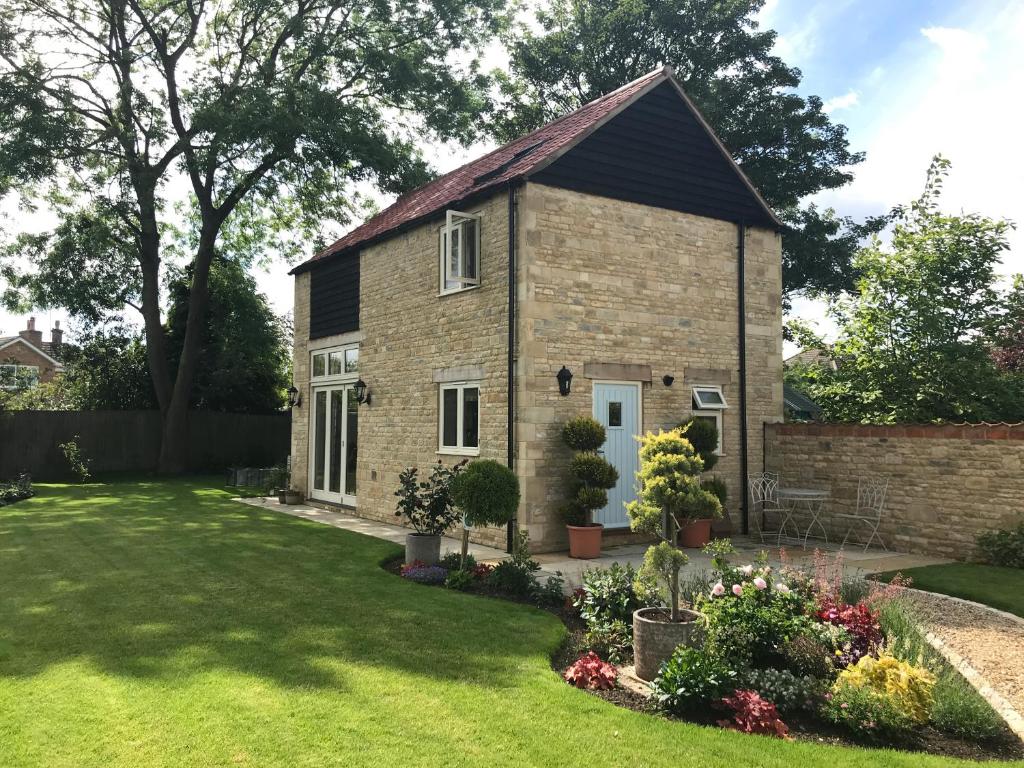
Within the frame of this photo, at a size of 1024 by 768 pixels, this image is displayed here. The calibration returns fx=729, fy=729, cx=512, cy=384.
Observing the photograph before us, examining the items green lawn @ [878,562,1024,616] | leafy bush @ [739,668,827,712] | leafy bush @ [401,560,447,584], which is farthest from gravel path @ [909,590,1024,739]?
leafy bush @ [401,560,447,584]

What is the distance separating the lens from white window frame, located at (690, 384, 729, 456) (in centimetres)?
1248

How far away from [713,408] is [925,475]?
133 inches

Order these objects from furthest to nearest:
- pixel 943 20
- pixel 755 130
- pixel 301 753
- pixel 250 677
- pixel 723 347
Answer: pixel 755 130, pixel 723 347, pixel 943 20, pixel 250 677, pixel 301 753

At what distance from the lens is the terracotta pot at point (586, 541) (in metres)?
10.3

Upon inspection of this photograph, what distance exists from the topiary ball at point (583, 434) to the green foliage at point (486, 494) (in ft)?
5.98

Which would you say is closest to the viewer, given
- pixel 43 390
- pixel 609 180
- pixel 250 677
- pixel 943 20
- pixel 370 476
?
pixel 250 677

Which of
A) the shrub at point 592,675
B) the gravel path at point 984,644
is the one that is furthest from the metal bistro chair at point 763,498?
the shrub at point 592,675

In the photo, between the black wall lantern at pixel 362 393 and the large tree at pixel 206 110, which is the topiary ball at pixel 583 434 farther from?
the large tree at pixel 206 110

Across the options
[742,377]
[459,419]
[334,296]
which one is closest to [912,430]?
[742,377]

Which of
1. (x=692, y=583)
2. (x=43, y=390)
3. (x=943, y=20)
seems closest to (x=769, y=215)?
(x=943, y=20)

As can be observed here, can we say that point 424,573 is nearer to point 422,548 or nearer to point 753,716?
point 422,548

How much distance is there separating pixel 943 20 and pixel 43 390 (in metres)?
31.4

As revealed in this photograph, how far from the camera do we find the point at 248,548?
10.8m

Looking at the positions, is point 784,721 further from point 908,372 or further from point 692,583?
point 908,372
